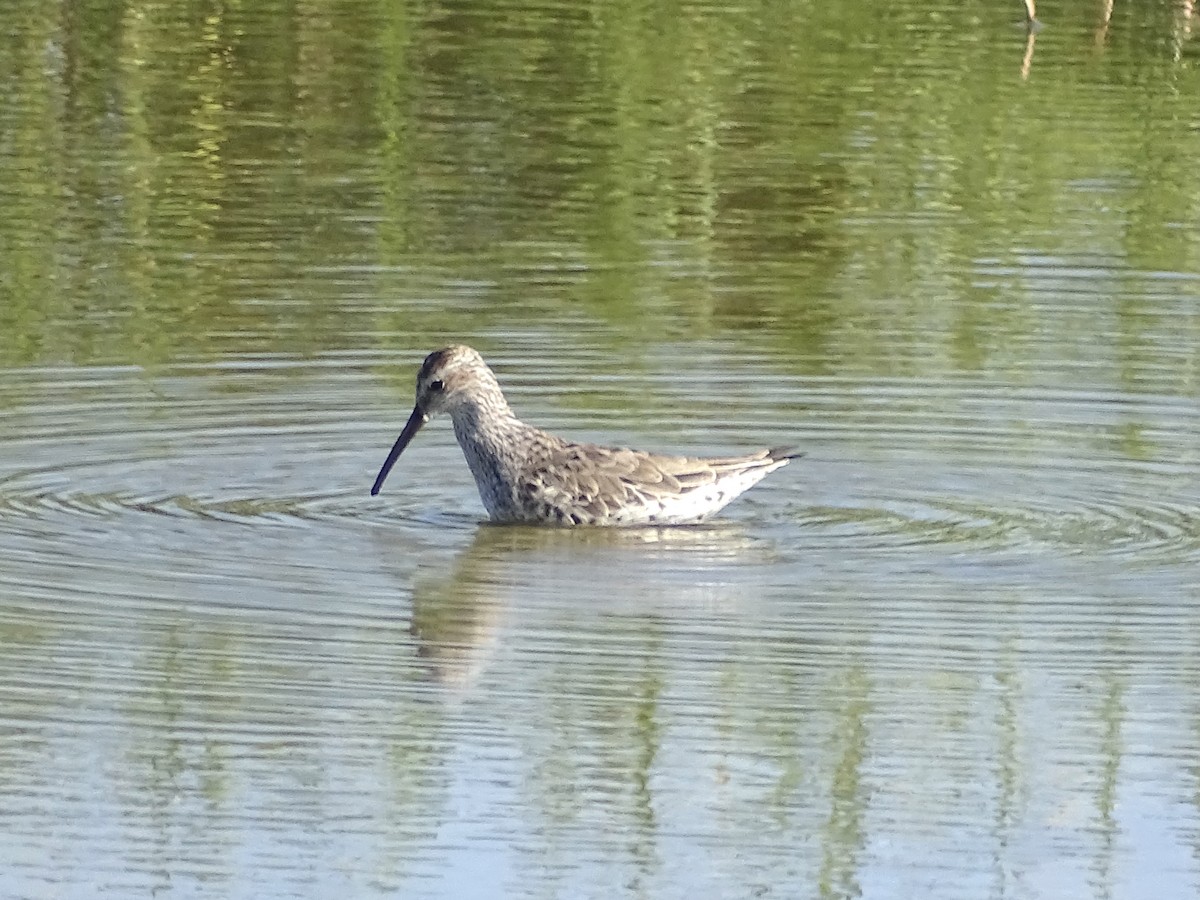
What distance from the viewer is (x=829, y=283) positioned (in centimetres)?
1532

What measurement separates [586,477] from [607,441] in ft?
3.93

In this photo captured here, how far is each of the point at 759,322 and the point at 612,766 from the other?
256 inches

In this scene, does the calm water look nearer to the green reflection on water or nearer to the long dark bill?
the green reflection on water

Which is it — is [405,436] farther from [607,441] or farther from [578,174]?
[578,174]

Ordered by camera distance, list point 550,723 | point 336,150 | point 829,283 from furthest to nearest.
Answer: point 336,150 < point 829,283 < point 550,723

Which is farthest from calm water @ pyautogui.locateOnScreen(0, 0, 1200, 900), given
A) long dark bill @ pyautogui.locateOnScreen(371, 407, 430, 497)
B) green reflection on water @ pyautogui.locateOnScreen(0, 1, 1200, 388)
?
long dark bill @ pyautogui.locateOnScreen(371, 407, 430, 497)

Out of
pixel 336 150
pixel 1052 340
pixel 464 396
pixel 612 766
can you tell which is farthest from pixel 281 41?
pixel 612 766

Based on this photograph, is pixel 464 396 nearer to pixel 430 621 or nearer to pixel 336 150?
pixel 430 621

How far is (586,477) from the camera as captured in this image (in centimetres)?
1116

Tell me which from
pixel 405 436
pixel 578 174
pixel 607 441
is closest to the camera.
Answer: pixel 405 436

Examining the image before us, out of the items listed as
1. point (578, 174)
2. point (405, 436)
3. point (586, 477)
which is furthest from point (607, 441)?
point (578, 174)

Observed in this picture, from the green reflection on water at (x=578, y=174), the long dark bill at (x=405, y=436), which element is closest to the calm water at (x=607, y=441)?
the green reflection on water at (x=578, y=174)

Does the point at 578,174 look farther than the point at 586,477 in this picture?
Yes

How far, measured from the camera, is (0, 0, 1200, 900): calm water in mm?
7738
